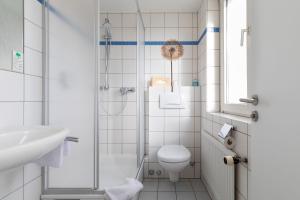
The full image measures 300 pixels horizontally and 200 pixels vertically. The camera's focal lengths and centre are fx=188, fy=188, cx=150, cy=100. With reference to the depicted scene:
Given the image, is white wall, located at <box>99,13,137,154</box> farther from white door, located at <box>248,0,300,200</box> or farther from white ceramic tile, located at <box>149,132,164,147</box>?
white door, located at <box>248,0,300,200</box>

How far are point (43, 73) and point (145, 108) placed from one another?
144 centimetres

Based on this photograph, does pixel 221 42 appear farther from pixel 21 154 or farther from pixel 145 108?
pixel 21 154

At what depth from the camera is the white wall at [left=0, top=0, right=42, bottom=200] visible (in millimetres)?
1085

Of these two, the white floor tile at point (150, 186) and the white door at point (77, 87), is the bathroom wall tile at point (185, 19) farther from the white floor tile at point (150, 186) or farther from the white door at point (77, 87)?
the white floor tile at point (150, 186)

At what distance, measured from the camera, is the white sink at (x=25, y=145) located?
2.08 ft

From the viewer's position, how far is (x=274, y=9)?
0.82 m

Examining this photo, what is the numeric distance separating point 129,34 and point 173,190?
2.02m

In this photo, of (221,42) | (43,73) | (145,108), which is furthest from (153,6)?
(43,73)

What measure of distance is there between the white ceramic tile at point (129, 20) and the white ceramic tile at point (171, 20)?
1.69 ft

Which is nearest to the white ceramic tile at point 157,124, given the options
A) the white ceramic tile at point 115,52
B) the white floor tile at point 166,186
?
the white floor tile at point 166,186

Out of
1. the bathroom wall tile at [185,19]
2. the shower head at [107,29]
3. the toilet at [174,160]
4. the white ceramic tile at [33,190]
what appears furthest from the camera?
the bathroom wall tile at [185,19]

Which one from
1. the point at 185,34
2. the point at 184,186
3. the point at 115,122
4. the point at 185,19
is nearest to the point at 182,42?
the point at 185,34

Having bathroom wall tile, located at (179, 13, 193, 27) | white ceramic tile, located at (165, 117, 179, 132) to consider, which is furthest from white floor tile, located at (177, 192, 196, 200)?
bathroom wall tile, located at (179, 13, 193, 27)

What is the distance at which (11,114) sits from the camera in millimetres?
1127
